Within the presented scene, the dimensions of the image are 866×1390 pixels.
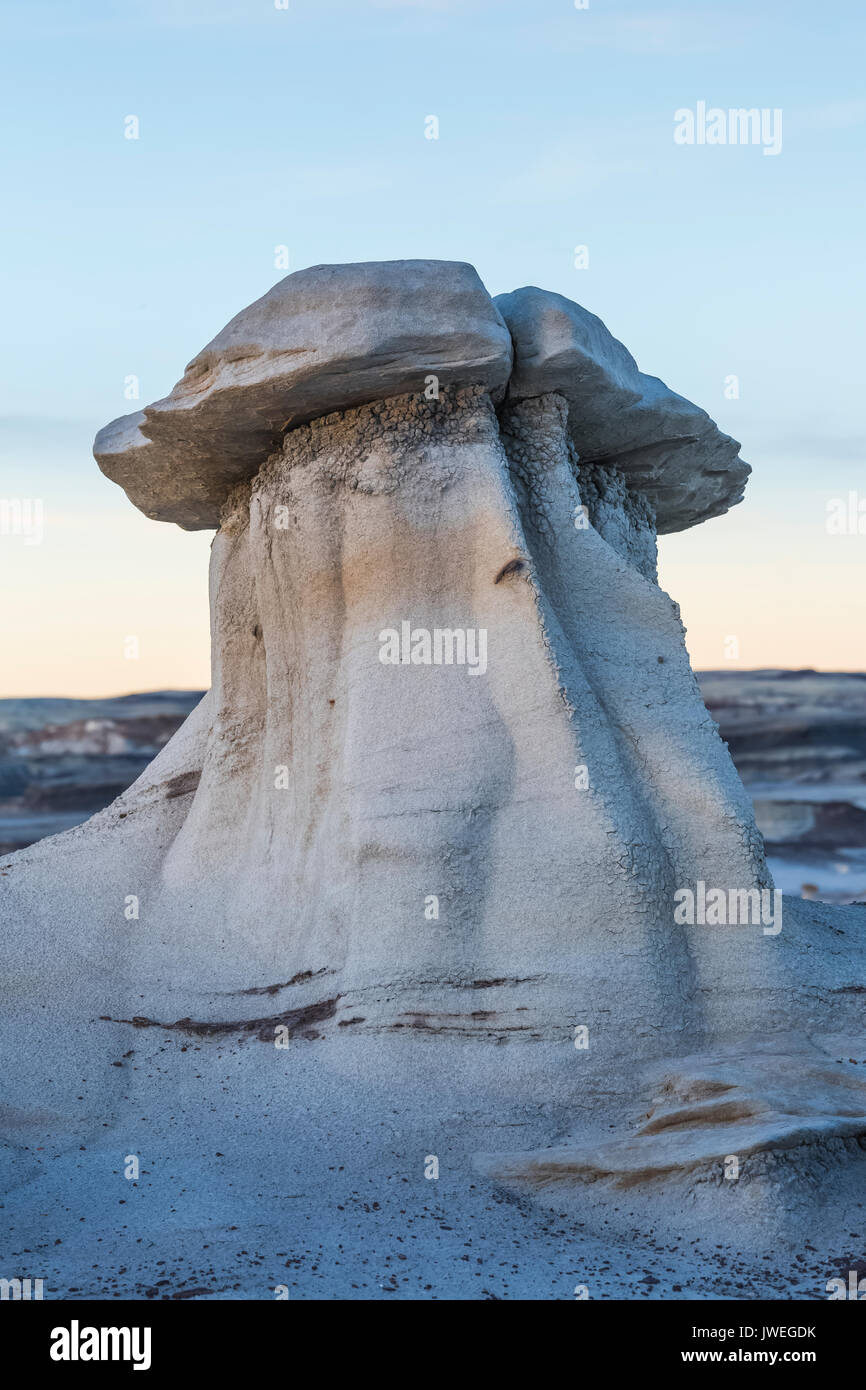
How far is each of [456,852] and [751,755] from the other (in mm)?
16300

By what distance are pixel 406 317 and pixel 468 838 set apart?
230 cm

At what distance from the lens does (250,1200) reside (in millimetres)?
5145

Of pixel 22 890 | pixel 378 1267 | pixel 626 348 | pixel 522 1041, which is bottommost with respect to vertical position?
pixel 378 1267

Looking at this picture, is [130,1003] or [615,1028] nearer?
[615,1028]

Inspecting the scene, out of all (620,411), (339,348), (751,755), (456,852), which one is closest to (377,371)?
(339,348)

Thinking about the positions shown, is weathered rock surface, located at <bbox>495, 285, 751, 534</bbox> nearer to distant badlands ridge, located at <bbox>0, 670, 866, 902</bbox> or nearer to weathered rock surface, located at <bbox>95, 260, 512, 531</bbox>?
weathered rock surface, located at <bbox>95, 260, 512, 531</bbox>

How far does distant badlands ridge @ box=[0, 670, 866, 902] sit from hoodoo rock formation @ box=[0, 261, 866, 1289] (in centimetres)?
1302

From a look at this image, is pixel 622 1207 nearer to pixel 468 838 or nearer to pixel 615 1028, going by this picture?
pixel 615 1028

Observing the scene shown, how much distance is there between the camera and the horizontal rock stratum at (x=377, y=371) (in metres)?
6.44

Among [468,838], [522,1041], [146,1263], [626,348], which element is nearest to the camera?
[146,1263]

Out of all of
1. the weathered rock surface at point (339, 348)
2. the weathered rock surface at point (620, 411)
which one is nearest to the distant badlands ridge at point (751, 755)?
the weathered rock surface at point (620, 411)

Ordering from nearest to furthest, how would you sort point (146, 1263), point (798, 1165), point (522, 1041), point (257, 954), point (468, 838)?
point (146, 1263)
point (798, 1165)
point (522, 1041)
point (468, 838)
point (257, 954)

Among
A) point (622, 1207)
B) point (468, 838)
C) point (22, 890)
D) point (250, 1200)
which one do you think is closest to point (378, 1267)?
point (250, 1200)

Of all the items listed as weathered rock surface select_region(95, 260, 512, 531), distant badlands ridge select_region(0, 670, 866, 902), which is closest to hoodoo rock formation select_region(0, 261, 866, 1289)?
weathered rock surface select_region(95, 260, 512, 531)
